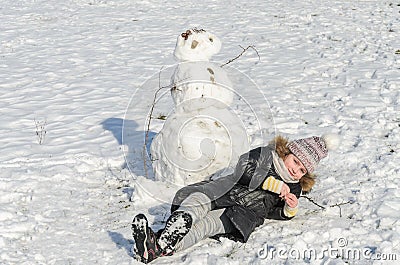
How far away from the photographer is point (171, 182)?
482 centimetres

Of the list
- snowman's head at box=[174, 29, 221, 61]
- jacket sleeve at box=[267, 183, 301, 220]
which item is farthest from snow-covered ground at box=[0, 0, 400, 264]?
snowman's head at box=[174, 29, 221, 61]

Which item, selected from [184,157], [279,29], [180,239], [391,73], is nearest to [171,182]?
[184,157]

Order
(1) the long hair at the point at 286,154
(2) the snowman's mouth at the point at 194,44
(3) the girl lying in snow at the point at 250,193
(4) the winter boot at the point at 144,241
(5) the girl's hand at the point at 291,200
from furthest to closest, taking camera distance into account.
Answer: (2) the snowman's mouth at the point at 194,44 → (1) the long hair at the point at 286,154 → (5) the girl's hand at the point at 291,200 → (3) the girl lying in snow at the point at 250,193 → (4) the winter boot at the point at 144,241

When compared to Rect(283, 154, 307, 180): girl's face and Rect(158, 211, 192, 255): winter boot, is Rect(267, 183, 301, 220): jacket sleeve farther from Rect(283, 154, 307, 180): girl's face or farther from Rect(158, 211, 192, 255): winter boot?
Rect(158, 211, 192, 255): winter boot

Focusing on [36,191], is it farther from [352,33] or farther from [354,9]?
[354,9]

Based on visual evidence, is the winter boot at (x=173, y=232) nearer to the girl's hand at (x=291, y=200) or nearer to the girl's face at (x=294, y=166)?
the girl's hand at (x=291, y=200)

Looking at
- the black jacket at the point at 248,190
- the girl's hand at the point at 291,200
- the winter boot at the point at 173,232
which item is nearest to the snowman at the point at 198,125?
the black jacket at the point at 248,190

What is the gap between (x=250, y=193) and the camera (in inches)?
175

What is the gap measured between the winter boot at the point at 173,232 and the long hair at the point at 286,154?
1.13 meters

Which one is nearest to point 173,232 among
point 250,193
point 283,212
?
point 250,193

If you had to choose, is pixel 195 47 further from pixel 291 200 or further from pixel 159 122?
pixel 159 122

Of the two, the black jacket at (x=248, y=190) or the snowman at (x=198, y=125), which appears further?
the snowman at (x=198, y=125)

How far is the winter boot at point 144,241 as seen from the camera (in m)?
3.64

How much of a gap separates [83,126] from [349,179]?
3.29m
